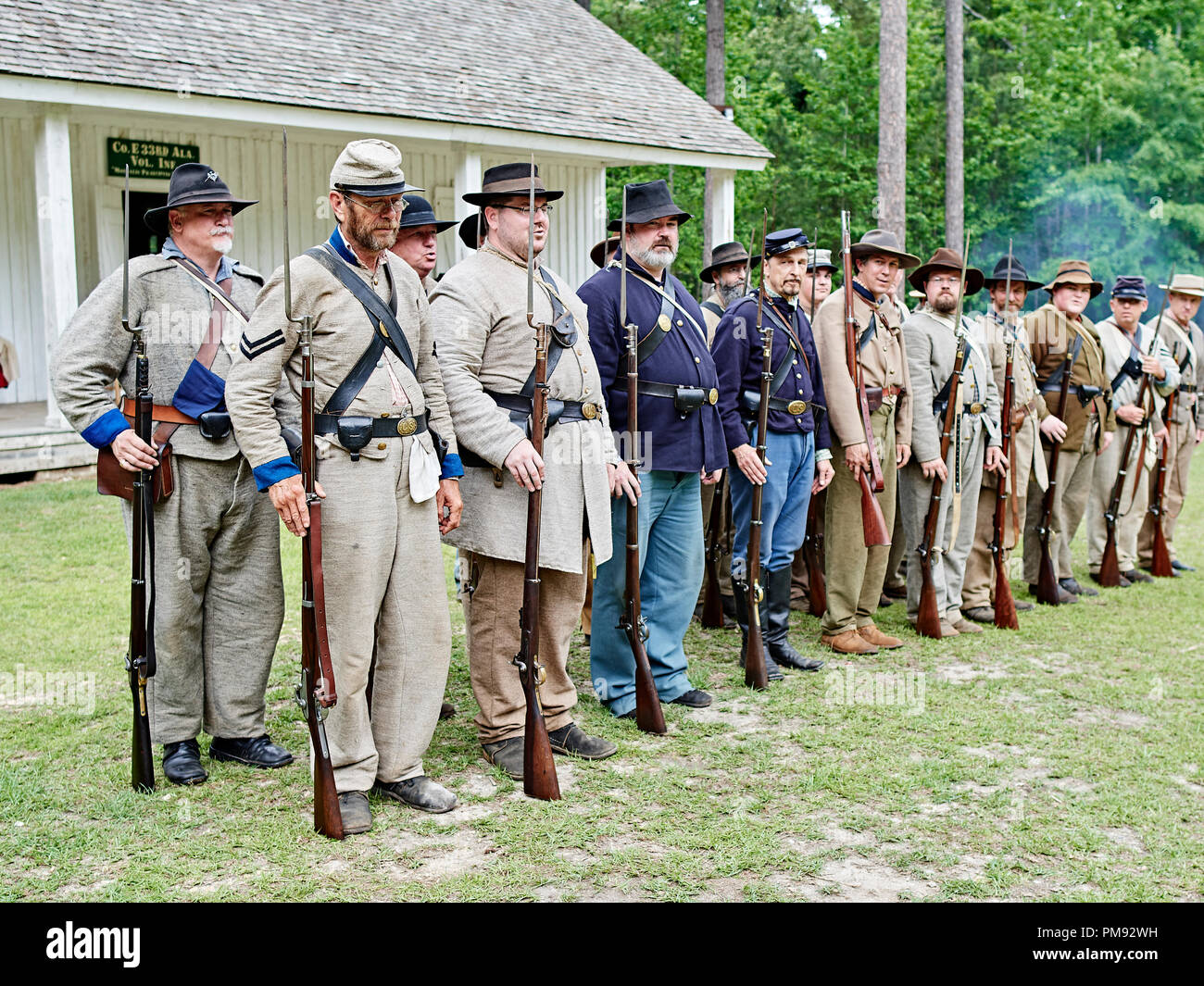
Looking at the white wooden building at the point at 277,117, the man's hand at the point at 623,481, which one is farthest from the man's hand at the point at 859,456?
the white wooden building at the point at 277,117

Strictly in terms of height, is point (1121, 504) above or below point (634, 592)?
below

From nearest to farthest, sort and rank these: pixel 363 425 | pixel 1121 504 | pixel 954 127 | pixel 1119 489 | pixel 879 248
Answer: pixel 363 425, pixel 879 248, pixel 1119 489, pixel 1121 504, pixel 954 127

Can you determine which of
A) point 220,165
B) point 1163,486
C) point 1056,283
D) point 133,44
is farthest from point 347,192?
point 220,165

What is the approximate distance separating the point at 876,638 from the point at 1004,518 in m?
1.45

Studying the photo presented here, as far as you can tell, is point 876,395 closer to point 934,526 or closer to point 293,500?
point 934,526

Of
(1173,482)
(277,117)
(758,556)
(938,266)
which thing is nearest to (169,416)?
(758,556)

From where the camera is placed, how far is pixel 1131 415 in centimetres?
907

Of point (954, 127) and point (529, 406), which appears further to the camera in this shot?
point (954, 127)

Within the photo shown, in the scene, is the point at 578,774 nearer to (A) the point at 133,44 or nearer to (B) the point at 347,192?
(B) the point at 347,192

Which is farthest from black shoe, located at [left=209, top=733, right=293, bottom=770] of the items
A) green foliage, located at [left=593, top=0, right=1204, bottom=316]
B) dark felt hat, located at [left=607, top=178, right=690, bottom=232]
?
green foliage, located at [left=593, top=0, right=1204, bottom=316]

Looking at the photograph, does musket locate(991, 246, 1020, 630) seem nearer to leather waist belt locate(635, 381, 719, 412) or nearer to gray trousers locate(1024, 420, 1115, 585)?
gray trousers locate(1024, 420, 1115, 585)

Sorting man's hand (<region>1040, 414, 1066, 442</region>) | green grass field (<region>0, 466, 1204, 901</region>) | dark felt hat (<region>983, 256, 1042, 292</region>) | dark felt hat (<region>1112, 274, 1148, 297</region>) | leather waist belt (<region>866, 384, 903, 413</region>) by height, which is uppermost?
dark felt hat (<region>983, 256, 1042, 292</region>)

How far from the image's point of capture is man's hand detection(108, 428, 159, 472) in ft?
14.3

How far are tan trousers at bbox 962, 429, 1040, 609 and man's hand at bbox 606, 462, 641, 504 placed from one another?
3.44 m
